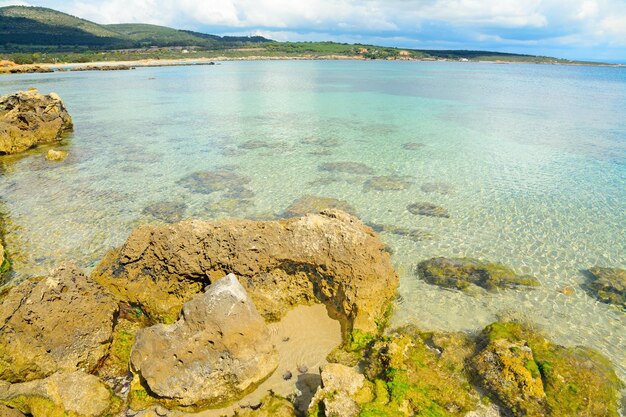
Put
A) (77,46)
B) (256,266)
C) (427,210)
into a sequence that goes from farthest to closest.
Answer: (77,46)
(427,210)
(256,266)

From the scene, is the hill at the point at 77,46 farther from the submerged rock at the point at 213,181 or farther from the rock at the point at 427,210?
the rock at the point at 427,210

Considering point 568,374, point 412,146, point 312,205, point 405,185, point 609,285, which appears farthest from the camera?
point 412,146

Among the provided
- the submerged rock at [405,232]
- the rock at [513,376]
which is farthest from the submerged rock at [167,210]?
the rock at [513,376]

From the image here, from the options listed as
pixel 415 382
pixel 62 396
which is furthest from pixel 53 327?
pixel 415 382

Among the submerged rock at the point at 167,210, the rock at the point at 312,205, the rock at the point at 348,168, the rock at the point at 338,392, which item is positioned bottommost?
the submerged rock at the point at 167,210

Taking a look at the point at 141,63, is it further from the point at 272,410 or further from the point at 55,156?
the point at 272,410

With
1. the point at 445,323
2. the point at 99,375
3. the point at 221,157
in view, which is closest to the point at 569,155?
the point at 445,323

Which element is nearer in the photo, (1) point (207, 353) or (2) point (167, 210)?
(1) point (207, 353)
